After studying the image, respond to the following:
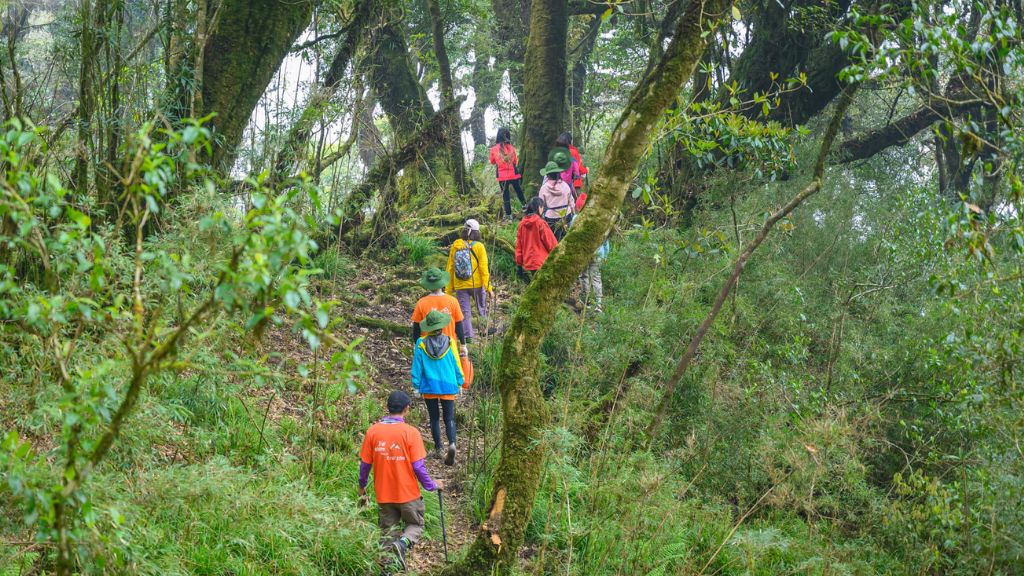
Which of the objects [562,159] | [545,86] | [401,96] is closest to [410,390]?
[562,159]

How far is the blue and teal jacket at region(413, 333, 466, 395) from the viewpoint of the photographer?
7.93 meters

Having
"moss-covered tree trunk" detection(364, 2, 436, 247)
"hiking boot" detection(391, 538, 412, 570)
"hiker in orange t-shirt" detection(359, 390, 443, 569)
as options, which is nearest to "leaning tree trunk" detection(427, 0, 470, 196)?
"moss-covered tree trunk" detection(364, 2, 436, 247)

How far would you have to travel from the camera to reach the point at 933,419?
9633 millimetres

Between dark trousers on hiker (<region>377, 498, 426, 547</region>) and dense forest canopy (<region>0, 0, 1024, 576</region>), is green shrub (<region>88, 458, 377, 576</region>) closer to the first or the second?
dense forest canopy (<region>0, 0, 1024, 576</region>)

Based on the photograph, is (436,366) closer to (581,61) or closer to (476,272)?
(476,272)

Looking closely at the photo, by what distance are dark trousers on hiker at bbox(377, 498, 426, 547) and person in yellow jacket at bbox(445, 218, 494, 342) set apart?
11.6 feet

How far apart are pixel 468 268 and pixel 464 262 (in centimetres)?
9

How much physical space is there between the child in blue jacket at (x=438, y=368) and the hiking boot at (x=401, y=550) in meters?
1.73

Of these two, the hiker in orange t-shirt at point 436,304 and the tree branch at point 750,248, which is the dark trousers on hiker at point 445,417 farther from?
the tree branch at point 750,248

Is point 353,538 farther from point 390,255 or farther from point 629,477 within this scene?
point 390,255

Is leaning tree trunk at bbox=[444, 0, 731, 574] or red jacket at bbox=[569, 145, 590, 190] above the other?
red jacket at bbox=[569, 145, 590, 190]

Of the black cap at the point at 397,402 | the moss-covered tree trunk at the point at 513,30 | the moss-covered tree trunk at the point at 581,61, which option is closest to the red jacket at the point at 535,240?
the black cap at the point at 397,402

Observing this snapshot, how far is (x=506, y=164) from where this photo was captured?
14.2 metres

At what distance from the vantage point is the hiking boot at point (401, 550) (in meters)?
6.27
